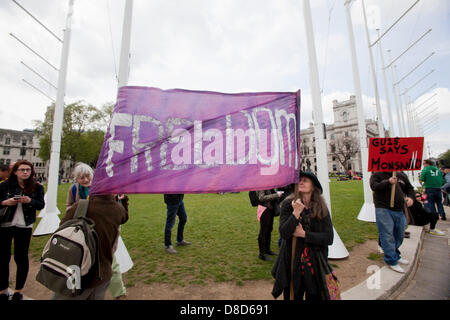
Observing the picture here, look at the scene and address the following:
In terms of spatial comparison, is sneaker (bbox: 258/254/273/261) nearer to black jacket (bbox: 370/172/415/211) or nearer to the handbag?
the handbag

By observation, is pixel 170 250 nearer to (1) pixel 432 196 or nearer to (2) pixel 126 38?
(2) pixel 126 38

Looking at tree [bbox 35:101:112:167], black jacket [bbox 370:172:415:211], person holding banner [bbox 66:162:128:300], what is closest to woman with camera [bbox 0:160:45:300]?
person holding banner [bbox 66:162:128:300]

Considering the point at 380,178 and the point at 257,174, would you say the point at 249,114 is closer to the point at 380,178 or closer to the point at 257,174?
the point at 257,174

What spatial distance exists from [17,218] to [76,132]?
46602mm

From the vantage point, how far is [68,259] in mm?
1731

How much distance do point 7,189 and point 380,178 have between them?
6.33 meters

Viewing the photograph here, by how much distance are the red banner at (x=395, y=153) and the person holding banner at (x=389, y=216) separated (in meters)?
0.47

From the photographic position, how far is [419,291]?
319 centimetres

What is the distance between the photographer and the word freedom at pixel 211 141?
223 centimetres

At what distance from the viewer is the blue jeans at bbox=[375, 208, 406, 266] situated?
3808mm

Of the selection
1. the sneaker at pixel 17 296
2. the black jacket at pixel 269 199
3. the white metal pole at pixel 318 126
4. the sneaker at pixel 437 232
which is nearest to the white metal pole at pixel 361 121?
the sneaker at pixel 437 232

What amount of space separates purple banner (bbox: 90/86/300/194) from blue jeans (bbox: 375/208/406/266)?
2.73m
